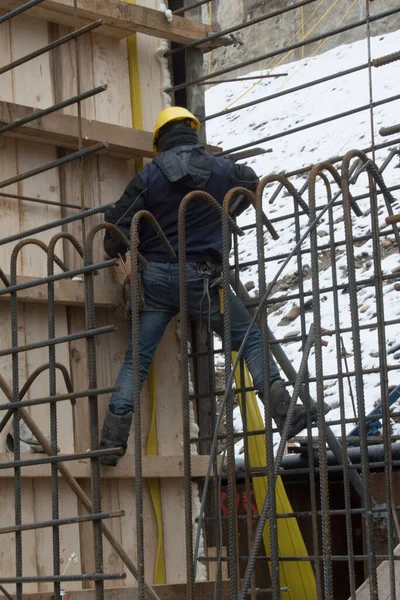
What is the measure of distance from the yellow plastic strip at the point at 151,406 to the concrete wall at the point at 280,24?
17.1 meters

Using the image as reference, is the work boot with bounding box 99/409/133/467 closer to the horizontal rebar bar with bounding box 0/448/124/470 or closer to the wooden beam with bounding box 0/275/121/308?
the wooden beam with bounding box 0/275/121/308

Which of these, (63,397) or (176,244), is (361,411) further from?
(176,244)

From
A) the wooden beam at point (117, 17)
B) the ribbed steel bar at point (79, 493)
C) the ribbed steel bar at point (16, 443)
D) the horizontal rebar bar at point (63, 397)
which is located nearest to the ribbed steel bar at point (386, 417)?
the horizontal rebar bar at point (63, 397)

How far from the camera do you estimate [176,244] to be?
615 centimetres

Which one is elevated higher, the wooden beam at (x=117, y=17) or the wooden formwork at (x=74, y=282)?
the wooden beam at (x=117, y=17)

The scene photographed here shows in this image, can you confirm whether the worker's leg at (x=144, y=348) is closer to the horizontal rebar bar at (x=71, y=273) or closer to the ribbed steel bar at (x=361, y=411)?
the horizontal rebar bar at (x=71, y=273)

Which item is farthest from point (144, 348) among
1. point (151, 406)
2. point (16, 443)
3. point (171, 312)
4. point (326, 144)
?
point (326, 144)

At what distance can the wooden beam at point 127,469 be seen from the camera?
5613 mm

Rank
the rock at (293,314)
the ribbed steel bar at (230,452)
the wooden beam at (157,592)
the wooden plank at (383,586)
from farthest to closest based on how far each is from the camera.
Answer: the rock at (293,314) < the wooden beam at (157,592) < the wooden plank at (383,586) < the ribbed steel bar at (230,452)

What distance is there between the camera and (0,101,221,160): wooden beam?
5887mm

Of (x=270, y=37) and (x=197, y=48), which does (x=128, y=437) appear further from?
(x=270, y=37)

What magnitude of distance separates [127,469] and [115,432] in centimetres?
31

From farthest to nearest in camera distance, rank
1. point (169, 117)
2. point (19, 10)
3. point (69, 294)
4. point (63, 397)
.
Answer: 1. point (169, 117)
2. point (69, 294)
3. point (19, 10)
4. point (63, 397)

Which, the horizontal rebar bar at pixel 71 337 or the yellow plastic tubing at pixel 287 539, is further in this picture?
the yellow plastic tubing at pixel 287 539
